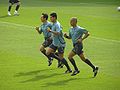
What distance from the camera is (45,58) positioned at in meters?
19.6

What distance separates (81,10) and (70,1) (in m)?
9.58

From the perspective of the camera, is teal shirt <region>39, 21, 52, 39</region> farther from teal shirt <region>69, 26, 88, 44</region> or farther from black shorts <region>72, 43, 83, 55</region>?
black shorts <region>72, 43, 83, 55</region>

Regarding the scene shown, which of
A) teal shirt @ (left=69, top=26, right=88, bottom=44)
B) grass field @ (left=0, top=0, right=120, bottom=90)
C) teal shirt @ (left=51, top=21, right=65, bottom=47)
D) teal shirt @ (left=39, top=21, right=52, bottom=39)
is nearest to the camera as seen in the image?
grass field @ (left=0, top=0, right=120, bottom=90)

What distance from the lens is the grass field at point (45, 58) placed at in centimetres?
1518

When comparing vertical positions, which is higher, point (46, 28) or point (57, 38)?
point (46, 28)

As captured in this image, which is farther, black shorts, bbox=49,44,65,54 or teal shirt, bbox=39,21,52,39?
teal shirt, bbox=39,21,52,39

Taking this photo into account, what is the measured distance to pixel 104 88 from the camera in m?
14.5

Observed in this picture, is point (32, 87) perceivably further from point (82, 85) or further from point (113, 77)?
point (113, 77)

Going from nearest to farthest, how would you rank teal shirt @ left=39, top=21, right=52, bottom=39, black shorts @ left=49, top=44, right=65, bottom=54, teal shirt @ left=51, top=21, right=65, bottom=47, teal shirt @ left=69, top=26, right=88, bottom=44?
teal shirt @ left=69, top=26, right=88, bottom=44 → teal shirt @ left=51, top=21, right=65, bottom=47 → black shorts @ left=49, top=44, right=65, bottom=54 → teal shirt @ left=39, top=21, right=52, bottom=39

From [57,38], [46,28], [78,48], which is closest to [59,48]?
[57,38]

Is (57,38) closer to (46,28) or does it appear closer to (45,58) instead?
(46,28)

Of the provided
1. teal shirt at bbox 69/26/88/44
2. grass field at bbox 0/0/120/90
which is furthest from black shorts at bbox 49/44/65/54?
teal shirt at bbox 69/26/88/44

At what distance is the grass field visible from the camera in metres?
15.2

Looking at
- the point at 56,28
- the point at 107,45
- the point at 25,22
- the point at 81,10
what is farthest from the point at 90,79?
the point at 81,10
